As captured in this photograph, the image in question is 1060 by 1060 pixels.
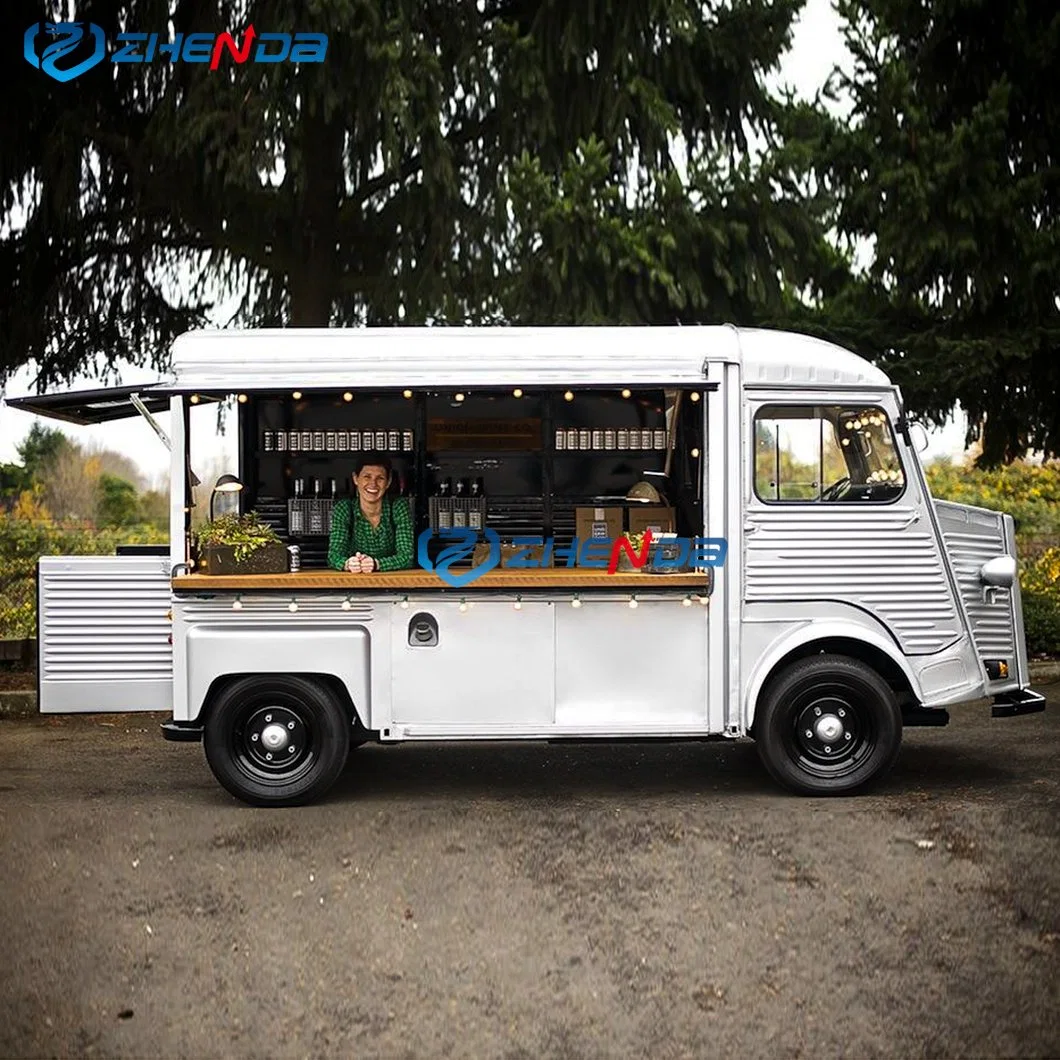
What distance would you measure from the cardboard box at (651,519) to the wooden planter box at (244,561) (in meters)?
2.96

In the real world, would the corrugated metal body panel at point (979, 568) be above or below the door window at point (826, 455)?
below

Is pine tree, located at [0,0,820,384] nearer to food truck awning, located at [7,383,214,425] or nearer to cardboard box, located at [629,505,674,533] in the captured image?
cardboard box, located at [629,505,674,533]

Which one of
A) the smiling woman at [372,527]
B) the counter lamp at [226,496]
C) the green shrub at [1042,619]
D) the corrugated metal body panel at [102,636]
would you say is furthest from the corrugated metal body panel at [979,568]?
the green shrub at [1042,619]

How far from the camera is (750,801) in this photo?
25.4 feet

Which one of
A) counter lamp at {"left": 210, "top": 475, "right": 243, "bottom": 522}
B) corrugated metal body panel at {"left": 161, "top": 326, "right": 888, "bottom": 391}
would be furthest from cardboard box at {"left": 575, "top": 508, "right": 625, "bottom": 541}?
counter lamp at {"left": 210, "top": 475, "right": 243, "bottom": 522}

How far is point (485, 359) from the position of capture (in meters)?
7.88

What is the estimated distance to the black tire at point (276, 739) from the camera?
25.2 feet

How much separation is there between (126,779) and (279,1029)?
15.3ft

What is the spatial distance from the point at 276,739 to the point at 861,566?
3.62m

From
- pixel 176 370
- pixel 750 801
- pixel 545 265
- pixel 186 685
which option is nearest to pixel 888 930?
pixel 750 801

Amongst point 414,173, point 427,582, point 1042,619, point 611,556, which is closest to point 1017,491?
point 1042,619

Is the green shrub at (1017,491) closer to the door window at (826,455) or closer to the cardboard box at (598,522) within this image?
the cardboard box at (598,522)

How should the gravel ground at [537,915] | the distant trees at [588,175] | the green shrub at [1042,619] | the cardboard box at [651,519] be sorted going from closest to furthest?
the gravel ground at [537,915]
the cardboard box at [651,519]
the distant trees at [588,175]
the green shrub at [1042,619]

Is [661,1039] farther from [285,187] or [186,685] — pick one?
[285,187]
